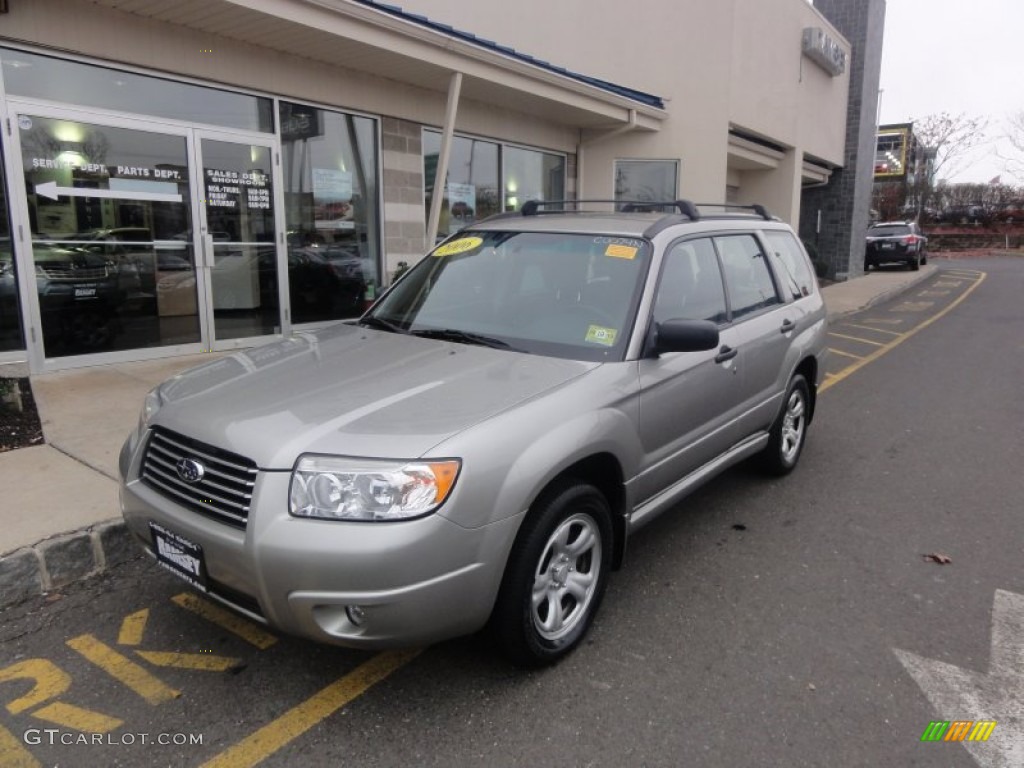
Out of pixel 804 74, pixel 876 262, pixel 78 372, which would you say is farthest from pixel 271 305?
pixel 876 262

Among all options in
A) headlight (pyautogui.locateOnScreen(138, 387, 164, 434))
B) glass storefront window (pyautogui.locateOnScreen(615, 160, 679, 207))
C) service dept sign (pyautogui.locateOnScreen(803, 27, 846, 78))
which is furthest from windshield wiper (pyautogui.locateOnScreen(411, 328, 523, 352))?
service dept sign (pyautogui.locateOnScreen(803, 27, 846, 78))

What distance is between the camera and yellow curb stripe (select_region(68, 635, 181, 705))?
2771 mm

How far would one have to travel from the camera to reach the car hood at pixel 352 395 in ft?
8.20

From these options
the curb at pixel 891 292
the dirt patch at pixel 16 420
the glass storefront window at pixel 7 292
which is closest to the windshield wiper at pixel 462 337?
the dirt patch at pixel 16 420

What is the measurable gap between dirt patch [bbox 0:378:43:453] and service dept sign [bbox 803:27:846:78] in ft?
64.0

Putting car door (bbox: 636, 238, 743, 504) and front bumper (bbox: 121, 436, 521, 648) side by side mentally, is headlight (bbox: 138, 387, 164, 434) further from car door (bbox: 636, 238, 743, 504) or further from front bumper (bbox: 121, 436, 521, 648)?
car door (bbox: 636, 238, 743, 504)

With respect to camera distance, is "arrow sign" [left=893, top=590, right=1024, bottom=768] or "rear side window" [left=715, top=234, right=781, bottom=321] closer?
"arrow sign" [left=893, top=590, right=1024, bottom=768]

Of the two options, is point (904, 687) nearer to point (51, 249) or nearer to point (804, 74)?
point (51, 249)

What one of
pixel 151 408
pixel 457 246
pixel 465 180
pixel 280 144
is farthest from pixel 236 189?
pixel 151 408

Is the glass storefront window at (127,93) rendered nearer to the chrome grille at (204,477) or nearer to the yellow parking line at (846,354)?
the chrome grille at (204,477)

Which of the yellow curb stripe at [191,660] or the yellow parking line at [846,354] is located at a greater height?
the yellow parking line at [846,354]

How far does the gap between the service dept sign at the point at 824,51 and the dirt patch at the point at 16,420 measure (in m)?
19.5

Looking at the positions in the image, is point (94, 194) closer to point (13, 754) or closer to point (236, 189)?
point (236, 189)

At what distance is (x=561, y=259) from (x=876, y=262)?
26.6 meters
